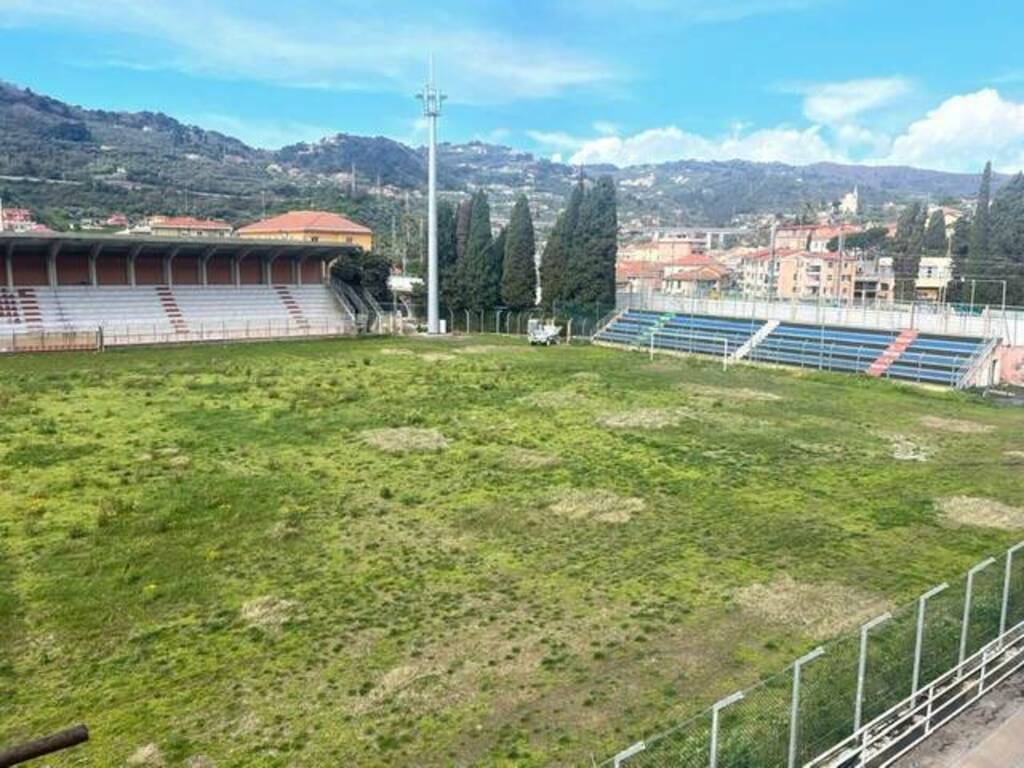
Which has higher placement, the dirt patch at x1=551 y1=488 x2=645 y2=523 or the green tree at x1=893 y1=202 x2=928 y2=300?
the green tree at x1=893 y1=202 x2=928 y2=300

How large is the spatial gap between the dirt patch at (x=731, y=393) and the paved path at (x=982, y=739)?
19.1m

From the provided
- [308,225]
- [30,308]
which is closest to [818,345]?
[30,308]

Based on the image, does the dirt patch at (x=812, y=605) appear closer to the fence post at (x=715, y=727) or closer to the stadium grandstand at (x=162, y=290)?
the fence post at (x=715, y=727)

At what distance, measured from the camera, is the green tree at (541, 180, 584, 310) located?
5191 centimetres

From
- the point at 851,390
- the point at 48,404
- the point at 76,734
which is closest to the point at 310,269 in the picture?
the point at 48,404

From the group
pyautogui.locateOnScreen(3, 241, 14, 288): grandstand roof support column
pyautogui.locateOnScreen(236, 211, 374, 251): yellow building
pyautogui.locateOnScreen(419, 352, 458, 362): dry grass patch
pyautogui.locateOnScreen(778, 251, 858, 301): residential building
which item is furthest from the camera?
pyautogui.locateOnScreen(778, 251, 858, 301): residential building

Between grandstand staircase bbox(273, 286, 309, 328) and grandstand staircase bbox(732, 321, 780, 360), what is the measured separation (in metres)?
23.2

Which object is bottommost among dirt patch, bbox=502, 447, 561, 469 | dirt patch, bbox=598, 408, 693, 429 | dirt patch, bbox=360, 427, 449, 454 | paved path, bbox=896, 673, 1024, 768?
paved path, bbox=896, 673, 1024, 768

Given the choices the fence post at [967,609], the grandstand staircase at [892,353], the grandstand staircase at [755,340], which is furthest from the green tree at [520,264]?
the fence post at [967,609]

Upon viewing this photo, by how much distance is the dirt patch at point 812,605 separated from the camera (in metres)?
10.2

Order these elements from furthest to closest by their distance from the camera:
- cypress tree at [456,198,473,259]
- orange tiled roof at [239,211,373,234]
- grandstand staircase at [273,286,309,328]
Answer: orange tiled roof at [239,211,373,234] < cypress tree at [456,198,473,259] < grandstand staircase at [273,286,309,328]

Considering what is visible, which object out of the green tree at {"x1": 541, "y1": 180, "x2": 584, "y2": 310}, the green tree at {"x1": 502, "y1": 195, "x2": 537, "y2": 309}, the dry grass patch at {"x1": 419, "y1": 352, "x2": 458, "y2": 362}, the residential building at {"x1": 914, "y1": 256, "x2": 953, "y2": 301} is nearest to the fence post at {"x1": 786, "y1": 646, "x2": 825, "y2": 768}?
the dry grass patch at {"x1": 419, "y1": 352, "x2": 458, "y2": 362}

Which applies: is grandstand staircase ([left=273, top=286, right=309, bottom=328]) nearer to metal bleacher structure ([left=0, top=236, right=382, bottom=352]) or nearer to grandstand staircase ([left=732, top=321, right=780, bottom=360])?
metal bleacher structure ([left=0, top=236, right=382, bottom=352])

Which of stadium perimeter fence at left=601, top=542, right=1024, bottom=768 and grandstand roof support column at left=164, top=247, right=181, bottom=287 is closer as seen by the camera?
stadium perimeter fence at left=601, top=542, right=1024, bottom=768
